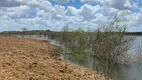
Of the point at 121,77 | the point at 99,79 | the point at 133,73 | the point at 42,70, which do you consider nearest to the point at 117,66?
the point at 133,73

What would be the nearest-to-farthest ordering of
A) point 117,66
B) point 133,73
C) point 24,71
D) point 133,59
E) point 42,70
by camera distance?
point 24,71, point 42,70, point 133,73, point 117,66, point 133,59

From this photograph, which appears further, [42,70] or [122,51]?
[122,51]

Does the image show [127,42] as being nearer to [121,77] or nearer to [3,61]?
[121,77]

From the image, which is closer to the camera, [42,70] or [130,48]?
[42,70]

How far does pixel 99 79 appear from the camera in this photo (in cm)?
1908

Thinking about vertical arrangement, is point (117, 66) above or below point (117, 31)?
below

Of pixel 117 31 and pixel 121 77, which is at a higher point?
pixel 117 31

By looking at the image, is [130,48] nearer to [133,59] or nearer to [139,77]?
[133,59]

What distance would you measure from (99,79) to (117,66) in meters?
11.9

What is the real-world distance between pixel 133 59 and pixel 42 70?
57.3 ft

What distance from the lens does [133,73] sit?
→ 26.4m

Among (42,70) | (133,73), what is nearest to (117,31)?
(133,73)

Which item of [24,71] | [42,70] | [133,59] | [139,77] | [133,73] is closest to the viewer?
[24,71]

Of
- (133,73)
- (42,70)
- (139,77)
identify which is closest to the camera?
(42,70)
